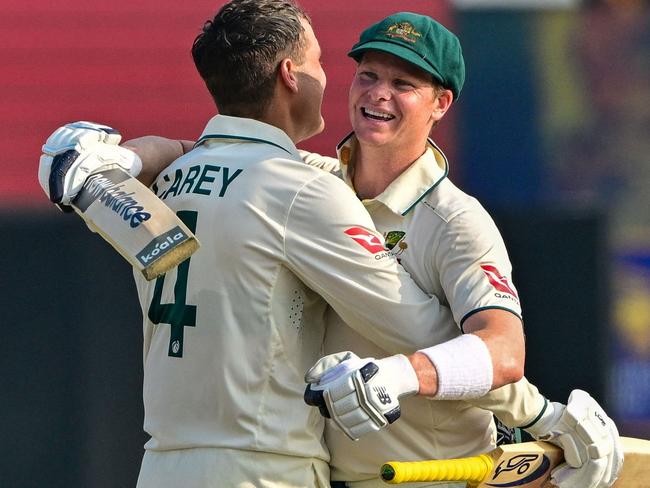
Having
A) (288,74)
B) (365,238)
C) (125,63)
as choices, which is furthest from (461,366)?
(125,63)

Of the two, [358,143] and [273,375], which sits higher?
[358,143]

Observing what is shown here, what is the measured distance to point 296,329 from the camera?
239 centimetres

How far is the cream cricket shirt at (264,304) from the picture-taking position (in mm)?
2332

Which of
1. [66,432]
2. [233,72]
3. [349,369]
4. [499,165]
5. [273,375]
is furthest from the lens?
[499,165]

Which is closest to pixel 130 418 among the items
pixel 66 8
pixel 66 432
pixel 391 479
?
pixel 66 432

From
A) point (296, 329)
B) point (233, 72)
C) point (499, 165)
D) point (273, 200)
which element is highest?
point (233, 72)

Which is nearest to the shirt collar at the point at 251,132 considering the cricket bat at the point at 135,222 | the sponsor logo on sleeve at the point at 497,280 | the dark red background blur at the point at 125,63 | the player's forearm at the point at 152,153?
the player's forearm at the point at 152,153

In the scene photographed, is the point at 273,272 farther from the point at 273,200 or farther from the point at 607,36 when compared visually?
the point at 607,36

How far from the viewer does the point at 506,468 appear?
7.73 ft

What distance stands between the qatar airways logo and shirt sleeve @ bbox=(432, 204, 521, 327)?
14cm

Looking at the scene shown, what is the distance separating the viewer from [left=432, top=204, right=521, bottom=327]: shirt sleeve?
7.66 ft

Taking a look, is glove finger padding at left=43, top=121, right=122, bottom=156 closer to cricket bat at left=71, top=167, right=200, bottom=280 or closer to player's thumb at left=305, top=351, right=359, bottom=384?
cricket bat at left=71, top=167, right=200, bottom=280

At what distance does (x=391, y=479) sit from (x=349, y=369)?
0.23 m

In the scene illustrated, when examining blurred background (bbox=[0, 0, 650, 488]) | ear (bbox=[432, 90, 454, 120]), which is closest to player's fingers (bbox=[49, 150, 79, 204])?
ear (bbox=[432, 90, 454, 120])
